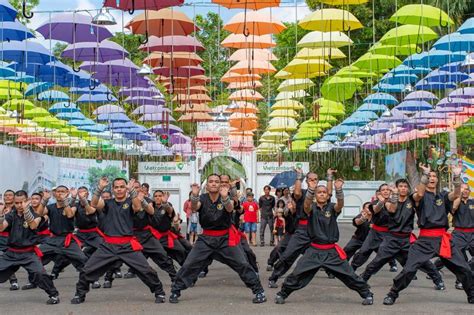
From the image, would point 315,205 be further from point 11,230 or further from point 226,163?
point 226,163

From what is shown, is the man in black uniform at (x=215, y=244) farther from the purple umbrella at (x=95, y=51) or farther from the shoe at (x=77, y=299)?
the purple umbrella at (x=95, y=51)

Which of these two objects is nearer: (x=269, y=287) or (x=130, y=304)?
(x=130, y=304)

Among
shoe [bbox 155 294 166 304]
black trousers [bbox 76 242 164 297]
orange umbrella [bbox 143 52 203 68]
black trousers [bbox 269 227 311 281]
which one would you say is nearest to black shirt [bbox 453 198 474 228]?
black trousers [bbox 269 227 311 281]

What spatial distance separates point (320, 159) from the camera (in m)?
48.2

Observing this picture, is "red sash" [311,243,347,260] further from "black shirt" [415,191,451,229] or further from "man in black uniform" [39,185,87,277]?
"man in black uniform" [39,185,87,277]

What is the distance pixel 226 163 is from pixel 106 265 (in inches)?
1391

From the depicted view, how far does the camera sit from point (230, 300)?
1170cm

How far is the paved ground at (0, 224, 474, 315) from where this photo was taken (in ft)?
34.8

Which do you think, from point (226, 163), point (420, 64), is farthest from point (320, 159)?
point (420, 64)

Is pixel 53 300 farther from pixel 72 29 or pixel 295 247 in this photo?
pixel 72 29

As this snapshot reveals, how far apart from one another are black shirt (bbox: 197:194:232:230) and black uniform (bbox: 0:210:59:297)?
2.30m

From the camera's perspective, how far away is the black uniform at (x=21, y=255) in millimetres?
11320

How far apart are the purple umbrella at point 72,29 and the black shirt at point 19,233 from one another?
6429 millimetres

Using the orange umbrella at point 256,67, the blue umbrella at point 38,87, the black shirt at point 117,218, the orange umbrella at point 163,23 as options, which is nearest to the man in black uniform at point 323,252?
the black shirt at point 117,218
